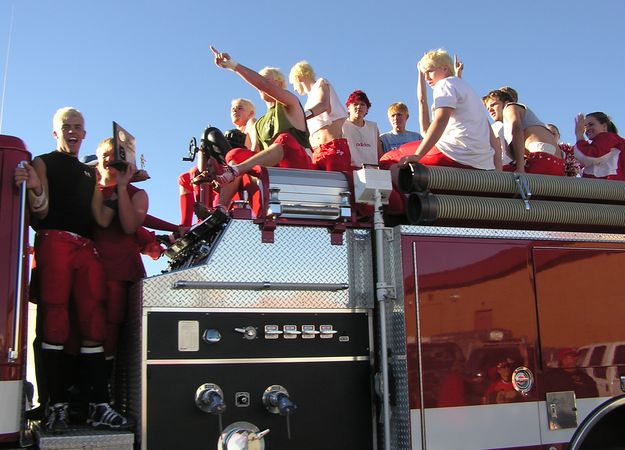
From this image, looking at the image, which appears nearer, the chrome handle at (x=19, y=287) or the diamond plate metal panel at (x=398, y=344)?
the chrome handle at (x=19, y=287)

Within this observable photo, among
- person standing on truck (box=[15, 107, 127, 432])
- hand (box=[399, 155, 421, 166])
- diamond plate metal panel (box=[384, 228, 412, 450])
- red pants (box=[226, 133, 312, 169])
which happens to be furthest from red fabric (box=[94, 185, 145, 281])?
hand (box=[399, 155, 421, 166])

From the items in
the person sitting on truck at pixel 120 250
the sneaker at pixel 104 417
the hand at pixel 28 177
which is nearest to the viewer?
the hand at pixel 28 177

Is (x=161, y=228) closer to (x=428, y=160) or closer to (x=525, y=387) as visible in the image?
(x=428, y=160)

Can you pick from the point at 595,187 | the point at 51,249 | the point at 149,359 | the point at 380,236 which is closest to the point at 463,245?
the point at 380,236

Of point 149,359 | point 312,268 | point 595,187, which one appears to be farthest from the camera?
point 595,187

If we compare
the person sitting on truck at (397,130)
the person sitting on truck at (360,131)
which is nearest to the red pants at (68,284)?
the person sitting on truck at (360,131)

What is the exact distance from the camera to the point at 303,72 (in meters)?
5.67

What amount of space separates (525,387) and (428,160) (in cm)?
155

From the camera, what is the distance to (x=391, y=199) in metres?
4.33

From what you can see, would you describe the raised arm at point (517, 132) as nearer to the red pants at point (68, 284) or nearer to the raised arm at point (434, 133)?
the raised arm at point (434, 133)

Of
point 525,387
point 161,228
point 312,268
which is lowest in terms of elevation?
point 525,387

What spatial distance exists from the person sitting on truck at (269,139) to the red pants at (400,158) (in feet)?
1.90

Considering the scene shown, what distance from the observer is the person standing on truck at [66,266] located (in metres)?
3.66

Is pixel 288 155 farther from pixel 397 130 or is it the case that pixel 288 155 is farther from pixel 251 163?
pixel 397 130
